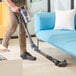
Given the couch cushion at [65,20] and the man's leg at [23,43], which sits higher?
the couch cushion at [65,20]

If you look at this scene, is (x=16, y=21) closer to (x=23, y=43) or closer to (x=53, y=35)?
(x=23, y=43)

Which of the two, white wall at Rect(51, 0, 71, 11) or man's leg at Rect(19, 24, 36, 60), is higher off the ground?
white wall at Rect(51, 0, 71, 11)

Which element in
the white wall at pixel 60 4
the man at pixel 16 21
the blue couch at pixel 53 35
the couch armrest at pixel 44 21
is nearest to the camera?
the blue couch at pixel 53 35

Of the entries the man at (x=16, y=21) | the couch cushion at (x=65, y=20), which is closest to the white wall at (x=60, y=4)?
the couch cushion at (x=65, y=20)

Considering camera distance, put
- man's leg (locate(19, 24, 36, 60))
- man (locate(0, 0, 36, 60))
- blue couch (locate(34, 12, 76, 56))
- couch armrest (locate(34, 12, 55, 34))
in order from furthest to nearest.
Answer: couch armrest (locate(34, 12, 55, 34))
man's leg (locate(19, 24, 36, 60))
man (locate(0, 0, 36, 60))
blue couch (locate(34, 12, 76, 56))

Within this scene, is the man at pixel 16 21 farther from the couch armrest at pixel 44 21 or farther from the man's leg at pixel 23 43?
the couch armrest at pixel 44 21

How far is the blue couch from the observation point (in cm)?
340

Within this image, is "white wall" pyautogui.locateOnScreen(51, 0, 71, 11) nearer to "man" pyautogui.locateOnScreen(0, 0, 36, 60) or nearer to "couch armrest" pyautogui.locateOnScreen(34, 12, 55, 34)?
"couch armrest" pyautogui.locateOnScreen(34, 12, 55, 34)

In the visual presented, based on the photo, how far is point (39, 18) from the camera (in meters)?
4.73

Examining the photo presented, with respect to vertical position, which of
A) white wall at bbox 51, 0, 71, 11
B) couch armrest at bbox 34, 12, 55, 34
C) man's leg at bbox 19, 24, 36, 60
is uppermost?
white wall at bbox 51, 0, 71, 11

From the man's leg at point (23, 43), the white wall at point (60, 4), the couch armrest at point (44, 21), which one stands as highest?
the white wall at point (60, 4)

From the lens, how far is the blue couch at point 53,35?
3.40 metres

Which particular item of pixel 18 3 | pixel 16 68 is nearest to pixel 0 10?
pixel 18 3

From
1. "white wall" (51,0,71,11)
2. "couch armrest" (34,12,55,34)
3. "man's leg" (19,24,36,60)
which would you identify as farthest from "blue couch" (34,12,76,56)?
"white wall" (51,0,71,11)
